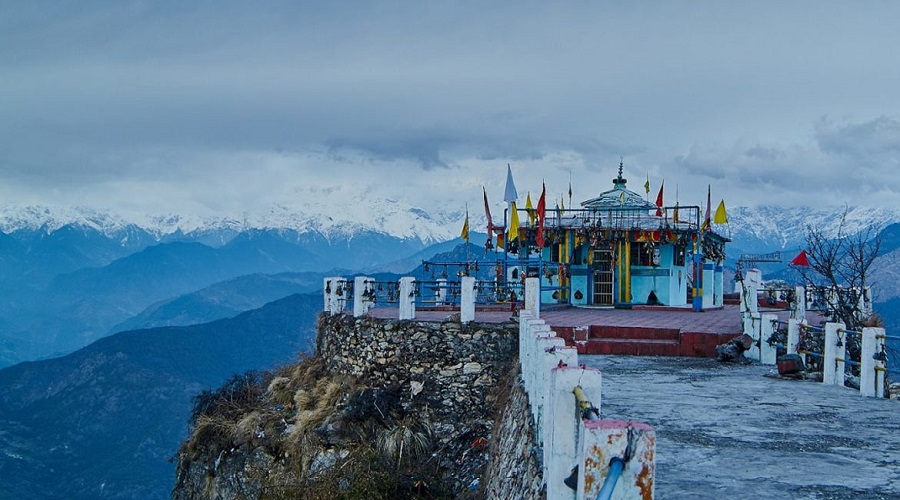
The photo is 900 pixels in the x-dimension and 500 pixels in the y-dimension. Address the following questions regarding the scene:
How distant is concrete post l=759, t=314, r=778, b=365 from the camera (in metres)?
12.7

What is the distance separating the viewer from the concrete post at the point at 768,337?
41.8 feet

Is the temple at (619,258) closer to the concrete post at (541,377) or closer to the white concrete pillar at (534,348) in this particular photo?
the white concrete pillar at (534,348)

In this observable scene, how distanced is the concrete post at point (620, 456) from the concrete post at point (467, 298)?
10093 mm

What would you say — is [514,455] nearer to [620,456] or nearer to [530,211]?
[620,456]

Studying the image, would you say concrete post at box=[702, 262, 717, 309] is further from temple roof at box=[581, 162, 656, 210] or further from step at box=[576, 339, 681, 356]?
step at box=[576, 339, 681, 356]

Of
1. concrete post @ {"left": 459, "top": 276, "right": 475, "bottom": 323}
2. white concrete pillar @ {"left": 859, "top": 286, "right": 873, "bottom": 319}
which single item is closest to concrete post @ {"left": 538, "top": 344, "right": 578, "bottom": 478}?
concrete post @ {"left": 459, "top": 276, "right": 475, "bottom": 323}

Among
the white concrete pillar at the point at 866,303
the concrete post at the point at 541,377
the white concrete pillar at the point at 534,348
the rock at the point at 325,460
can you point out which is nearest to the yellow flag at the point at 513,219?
the rock at the point at 325,460

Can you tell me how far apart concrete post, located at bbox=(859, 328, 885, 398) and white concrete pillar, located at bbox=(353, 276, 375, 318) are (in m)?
9.49

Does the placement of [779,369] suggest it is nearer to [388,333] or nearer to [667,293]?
[388,333]

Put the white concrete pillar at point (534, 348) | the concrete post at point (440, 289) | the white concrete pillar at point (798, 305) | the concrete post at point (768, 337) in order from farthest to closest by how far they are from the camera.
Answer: the white concrete pillar at point (798, 305)
the concrete post at point (440, 289)
the concrete post at point (768, 337)
the white concrete pillar at point (534, 348)

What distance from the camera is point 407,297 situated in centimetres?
1488

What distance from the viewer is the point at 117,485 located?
72.9 m

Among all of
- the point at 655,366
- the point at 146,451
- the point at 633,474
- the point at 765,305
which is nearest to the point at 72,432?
the point at 146,451

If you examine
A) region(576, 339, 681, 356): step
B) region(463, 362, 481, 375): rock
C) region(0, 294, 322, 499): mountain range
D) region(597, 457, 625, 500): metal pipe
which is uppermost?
region(597, 457, 625, 500): metal pipe
